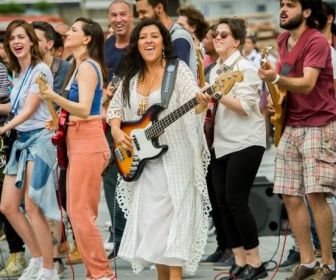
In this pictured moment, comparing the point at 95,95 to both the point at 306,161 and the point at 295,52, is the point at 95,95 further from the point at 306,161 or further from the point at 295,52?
the point at 306,161

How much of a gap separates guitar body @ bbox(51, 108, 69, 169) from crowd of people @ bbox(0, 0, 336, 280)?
0.01 metres

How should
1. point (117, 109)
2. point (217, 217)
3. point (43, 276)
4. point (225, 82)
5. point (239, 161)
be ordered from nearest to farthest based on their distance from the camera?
point (225, 82) < point (117, 109) < point (239, 161) < point (43, 276) < point (217, 217)

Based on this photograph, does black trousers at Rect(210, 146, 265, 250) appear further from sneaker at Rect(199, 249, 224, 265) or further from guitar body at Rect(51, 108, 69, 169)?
guitar body at Rect(51, 108, 69, 169)

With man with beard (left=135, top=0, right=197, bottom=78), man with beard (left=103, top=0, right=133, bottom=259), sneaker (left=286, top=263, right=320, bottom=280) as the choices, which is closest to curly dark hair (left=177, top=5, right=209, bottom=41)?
man with beard (left=103, top=0, right=133, bottom=259)

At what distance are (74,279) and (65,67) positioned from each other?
5.87ft

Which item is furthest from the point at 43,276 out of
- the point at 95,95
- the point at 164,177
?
the point at 164,177

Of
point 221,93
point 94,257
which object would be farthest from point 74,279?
point 221,93

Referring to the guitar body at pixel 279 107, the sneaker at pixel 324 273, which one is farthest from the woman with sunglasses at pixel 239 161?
the sneaker at pixel 324 273

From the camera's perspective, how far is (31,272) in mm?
9719

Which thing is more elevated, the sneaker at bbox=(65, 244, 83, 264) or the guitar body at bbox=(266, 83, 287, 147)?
the guitar body at bbox=(266, 83, 287, 147)

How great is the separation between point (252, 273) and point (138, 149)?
1.50 m

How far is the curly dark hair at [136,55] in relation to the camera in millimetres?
8586

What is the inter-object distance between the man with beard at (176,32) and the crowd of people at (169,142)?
14mm

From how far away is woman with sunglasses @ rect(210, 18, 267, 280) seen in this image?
9203mm
